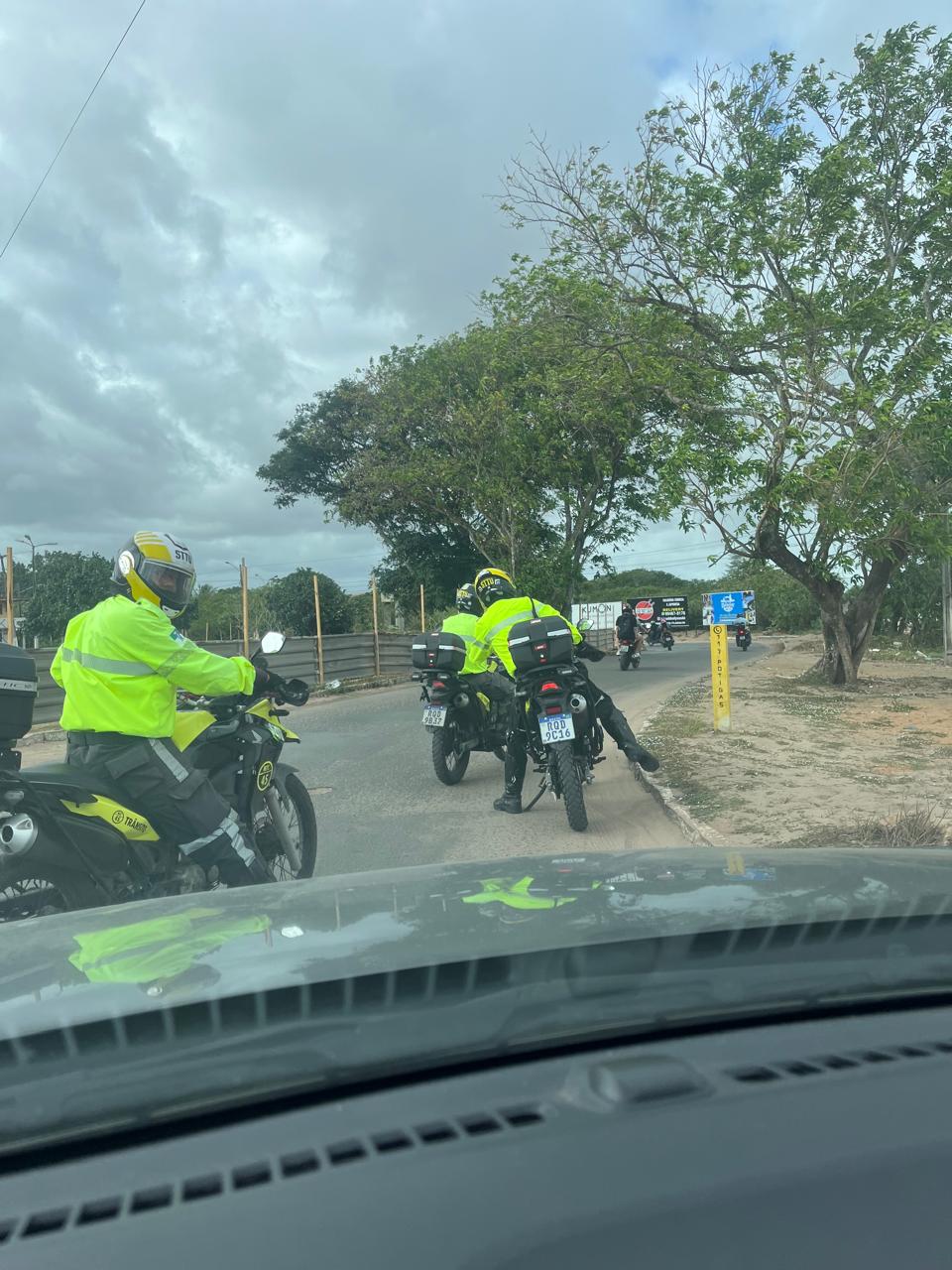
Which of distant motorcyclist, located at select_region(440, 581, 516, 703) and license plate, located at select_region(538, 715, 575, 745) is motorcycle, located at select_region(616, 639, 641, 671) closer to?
distant motorcyclist, located at select_region(440, 581, 516, 703)

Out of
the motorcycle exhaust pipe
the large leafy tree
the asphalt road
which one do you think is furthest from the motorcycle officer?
the large leafy tree

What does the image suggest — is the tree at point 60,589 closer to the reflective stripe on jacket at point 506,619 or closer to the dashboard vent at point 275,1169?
the reflective stripe on jacket at point 506,619

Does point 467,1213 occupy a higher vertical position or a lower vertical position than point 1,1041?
lower

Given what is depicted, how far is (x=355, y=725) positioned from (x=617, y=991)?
43.4 ft

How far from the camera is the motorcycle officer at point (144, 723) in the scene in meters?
4.30

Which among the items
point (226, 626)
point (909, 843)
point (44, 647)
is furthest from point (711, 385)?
point (226, 626)

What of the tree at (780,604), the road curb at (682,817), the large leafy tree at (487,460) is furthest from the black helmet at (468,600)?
the tree at (780,604)

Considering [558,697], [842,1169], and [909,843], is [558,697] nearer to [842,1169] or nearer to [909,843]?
[909,843]

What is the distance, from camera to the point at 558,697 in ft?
24.6

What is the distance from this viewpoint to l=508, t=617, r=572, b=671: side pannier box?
24.8ft

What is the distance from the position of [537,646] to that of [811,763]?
388cm

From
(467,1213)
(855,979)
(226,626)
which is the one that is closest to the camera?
(467,1213)

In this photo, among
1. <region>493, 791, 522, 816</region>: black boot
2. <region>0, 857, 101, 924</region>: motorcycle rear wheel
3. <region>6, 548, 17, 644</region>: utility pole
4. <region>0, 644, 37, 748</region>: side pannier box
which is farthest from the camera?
<region>6, 548, 17, 644</region>: utility pole

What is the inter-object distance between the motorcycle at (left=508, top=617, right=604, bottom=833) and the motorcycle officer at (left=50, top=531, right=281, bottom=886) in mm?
3224
